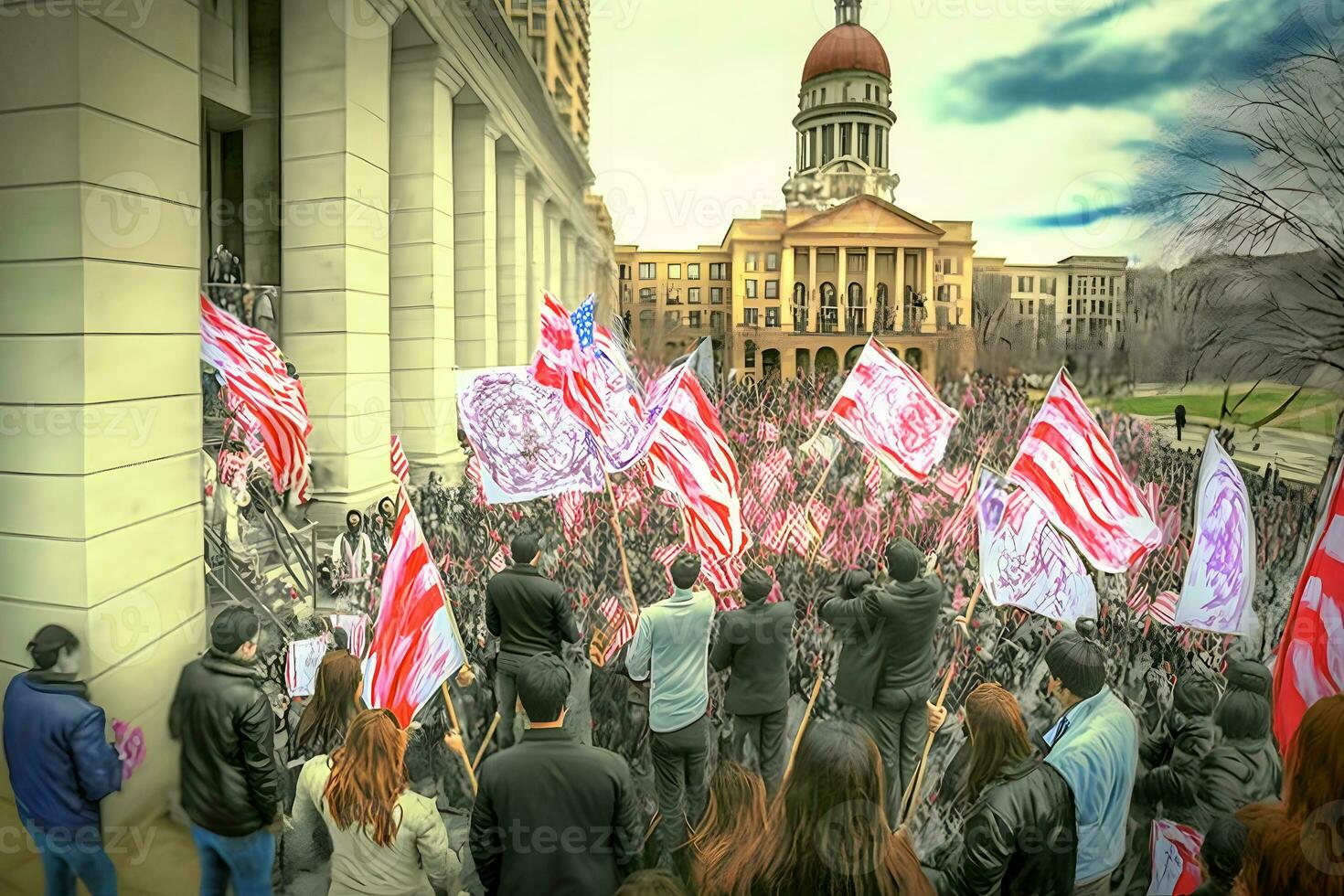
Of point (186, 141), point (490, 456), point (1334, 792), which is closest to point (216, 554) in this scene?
point (490, 456)

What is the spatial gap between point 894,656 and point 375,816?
220cm

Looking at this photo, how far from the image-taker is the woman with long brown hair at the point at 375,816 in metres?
2.96

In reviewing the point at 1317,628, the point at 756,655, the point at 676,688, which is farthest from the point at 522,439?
the point at 1317,628

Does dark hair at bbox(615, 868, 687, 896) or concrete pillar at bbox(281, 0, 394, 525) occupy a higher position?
concrete pillar at bbox(281, 0, 394, 525)

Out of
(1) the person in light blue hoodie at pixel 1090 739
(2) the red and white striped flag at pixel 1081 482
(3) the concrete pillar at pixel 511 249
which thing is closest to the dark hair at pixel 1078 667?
(1) the person in light blue hoodie at pixel 1090 739

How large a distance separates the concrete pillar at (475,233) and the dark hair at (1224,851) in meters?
3.51

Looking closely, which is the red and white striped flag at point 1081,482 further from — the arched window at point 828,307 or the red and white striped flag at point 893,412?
the arched window at point 828,307

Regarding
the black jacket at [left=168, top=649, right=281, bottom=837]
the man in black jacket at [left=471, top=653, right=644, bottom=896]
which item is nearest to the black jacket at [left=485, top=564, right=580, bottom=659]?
the black jacket at [left=168, top=649, right=281, bottom=837]

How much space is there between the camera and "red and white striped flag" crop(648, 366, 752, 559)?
4.01 m

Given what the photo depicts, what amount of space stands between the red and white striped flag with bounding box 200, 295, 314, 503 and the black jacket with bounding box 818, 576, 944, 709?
101 inches

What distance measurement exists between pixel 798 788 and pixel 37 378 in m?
3.34

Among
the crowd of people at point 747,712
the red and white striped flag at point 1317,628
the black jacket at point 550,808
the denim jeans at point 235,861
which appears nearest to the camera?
the black jacket at point 550,808

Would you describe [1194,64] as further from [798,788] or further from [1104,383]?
[798,788]

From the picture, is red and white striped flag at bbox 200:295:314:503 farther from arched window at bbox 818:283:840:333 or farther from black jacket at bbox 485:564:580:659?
arched window at bbox 818:283:840:333
